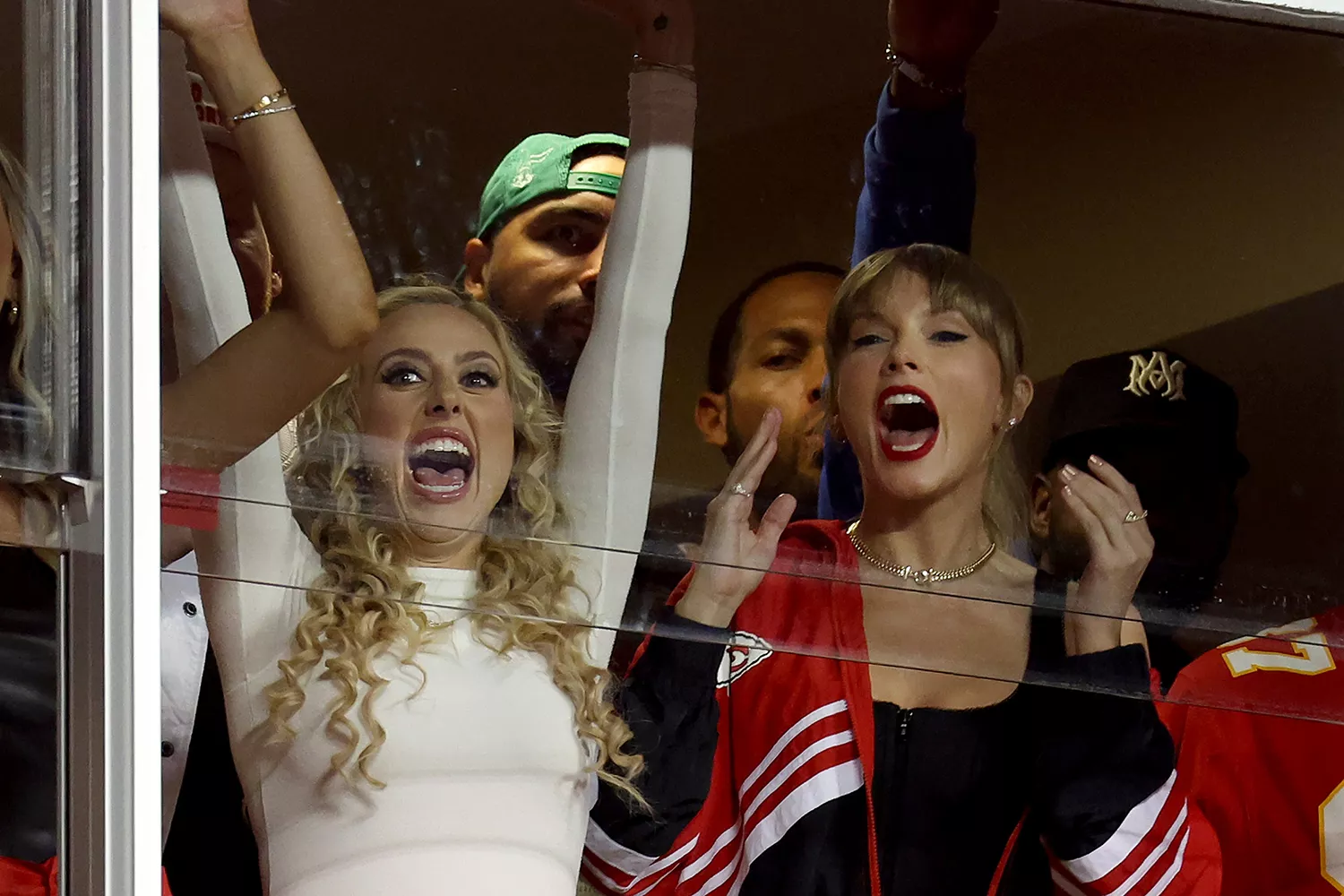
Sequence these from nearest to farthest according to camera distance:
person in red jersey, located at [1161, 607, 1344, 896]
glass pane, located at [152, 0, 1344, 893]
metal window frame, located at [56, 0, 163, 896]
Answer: metal window frame, located at [56, 0, 163, 896]
glass pane, located at [152, 0, 1344, 893]
person in red jersey, located at [1161, 607, 1344, 896]

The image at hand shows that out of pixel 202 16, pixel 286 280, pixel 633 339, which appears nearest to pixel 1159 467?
pixel 633 339

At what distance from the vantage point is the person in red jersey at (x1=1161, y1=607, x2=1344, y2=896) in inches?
42.3

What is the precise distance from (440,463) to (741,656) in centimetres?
28

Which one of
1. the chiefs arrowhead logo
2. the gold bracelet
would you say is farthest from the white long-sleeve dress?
the gold bracelet

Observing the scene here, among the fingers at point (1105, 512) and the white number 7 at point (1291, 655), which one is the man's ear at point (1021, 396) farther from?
the white number 7 at point (1291, 655)

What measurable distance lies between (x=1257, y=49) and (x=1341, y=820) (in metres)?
0.63

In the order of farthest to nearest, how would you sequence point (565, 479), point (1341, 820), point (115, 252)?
point (1341, 820), point (565, 479), point (115, 252)

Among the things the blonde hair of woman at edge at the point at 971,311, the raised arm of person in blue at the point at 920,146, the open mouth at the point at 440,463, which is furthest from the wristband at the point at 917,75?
the open mouth at the point at 440,463

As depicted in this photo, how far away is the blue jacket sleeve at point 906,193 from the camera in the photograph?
1.00 m

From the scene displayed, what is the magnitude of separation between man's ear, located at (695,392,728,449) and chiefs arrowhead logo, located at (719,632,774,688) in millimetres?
156

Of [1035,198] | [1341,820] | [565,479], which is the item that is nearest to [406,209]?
[565,479]

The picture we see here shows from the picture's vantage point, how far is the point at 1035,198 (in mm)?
1011

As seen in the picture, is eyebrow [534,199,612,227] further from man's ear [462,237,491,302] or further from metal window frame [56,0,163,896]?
metal window frame [56,0,163,896]

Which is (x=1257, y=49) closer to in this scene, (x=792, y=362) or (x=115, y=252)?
(x=792, y=362)
